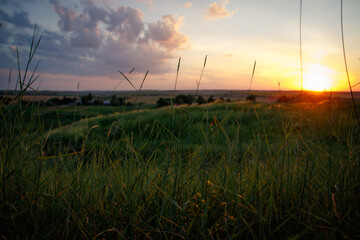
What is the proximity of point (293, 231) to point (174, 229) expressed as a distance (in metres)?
0.58

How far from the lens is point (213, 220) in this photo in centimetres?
116

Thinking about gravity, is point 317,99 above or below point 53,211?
above

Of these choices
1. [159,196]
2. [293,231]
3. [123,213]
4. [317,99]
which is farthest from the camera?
[317,99]

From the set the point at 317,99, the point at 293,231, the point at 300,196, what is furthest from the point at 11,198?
the point at 317,99

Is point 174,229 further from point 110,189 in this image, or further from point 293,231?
point 293,231

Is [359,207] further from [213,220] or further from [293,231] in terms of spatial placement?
[213,220]

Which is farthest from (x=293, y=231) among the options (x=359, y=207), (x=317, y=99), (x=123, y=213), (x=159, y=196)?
(x=317, y=99)

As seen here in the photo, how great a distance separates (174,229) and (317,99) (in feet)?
6.62

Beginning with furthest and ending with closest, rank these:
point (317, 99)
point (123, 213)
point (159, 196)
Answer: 1. point (317, 99)
2. point (159, 196)
3. point (123, 213)

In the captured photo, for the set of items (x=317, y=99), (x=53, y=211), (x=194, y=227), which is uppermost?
(x=317, y=99)

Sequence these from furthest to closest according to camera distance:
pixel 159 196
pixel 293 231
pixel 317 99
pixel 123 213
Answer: pixel 317 99 → pixel 159 196 → pixel 123 213 → pixel 293 231

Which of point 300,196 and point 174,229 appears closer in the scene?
point 174,229

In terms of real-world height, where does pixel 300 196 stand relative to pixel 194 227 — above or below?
above

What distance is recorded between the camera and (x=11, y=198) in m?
1.13
